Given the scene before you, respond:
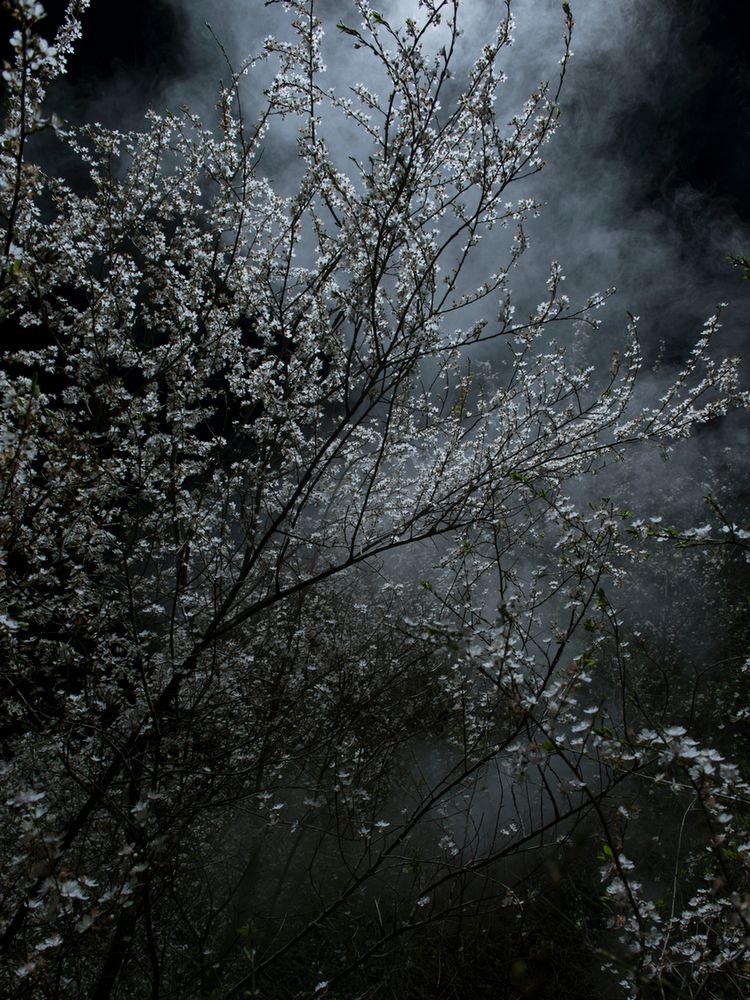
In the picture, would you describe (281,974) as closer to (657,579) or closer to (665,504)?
(657,579)

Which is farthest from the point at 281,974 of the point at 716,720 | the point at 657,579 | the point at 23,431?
the point at 657,579

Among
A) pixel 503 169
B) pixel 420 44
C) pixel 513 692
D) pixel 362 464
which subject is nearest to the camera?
pixel 513 692

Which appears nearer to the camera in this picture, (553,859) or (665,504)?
(553,859)

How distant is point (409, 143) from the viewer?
2633 mm

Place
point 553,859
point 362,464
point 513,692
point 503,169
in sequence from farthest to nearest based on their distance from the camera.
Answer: point 362,464 → point 503,169 → point 513,692 → point 553,859

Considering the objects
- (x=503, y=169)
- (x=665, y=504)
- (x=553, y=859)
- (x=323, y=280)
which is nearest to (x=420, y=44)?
(x=503, y=169)

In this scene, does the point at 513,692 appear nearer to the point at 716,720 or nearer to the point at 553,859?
the point at 553,859

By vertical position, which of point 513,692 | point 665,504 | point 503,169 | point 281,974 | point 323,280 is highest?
point 665,504

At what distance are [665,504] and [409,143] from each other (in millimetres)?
19708

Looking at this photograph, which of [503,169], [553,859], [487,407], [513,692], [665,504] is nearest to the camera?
[553,859]

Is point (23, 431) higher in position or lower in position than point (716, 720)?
lower

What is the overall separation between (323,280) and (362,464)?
3.03 m

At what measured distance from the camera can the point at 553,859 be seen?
1.30 metres

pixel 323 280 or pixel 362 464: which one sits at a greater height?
pixel 362 464
